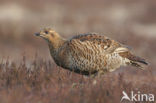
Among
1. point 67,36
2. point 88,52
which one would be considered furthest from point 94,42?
point 67,36

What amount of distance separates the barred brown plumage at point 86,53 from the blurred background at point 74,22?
6.13m

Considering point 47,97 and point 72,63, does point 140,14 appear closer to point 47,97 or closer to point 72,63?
point 72,63

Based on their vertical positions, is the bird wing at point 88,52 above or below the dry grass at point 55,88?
above

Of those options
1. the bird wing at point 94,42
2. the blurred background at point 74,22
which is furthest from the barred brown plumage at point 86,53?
the blurred background at point 74,22

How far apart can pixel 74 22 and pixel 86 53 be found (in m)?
11.1

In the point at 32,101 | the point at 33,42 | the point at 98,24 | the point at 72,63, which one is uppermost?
the point at 98,24

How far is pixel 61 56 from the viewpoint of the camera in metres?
8.19

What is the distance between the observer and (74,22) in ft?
62.8

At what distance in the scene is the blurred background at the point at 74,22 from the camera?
16.6m

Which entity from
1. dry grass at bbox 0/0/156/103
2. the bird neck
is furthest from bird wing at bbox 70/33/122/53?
dry grass at bbox 0/0/156/103

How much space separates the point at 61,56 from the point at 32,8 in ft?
38.4

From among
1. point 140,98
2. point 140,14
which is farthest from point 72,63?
point 140,14

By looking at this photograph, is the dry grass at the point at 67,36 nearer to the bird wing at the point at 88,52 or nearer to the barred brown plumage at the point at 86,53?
the barred brown plumage at the point at 86,53

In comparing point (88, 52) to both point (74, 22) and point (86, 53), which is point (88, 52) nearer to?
point (86, 53)
